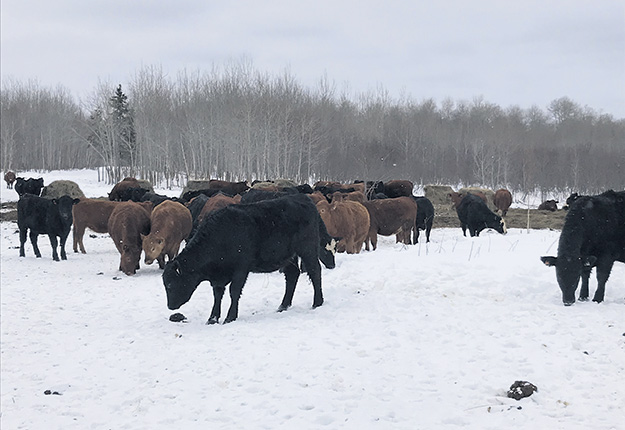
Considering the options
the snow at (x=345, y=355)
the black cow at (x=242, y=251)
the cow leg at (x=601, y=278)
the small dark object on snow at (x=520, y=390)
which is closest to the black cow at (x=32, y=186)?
the snow at (x=345, y=355)

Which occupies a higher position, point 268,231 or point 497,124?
point 497,124

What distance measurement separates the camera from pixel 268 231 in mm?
7988

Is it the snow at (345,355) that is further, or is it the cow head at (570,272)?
the cow head at (570,272)

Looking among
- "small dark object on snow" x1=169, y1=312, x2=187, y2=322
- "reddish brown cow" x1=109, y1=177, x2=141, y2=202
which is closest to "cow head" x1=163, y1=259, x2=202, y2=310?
"small dark object on snow" x1=169, y1=312, x2=187, y2=322

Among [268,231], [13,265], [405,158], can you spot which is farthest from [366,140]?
[268,231]

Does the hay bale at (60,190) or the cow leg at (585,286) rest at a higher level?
the hay bale at (60,190)

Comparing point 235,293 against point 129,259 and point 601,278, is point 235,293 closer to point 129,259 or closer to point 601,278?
point 601,278

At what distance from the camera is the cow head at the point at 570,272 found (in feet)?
25.2

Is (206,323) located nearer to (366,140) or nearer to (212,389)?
(212,389)

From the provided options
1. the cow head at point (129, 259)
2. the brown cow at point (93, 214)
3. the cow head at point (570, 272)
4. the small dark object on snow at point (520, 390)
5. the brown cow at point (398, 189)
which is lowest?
the small dark object on snow at point (520, 390)

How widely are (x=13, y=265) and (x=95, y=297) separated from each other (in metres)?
4.95

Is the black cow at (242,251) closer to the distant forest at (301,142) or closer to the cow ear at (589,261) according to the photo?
the cow ear at (589,261)

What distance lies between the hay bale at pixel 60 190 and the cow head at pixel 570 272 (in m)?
28.4

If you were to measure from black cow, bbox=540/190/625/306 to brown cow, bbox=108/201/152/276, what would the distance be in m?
8.99
